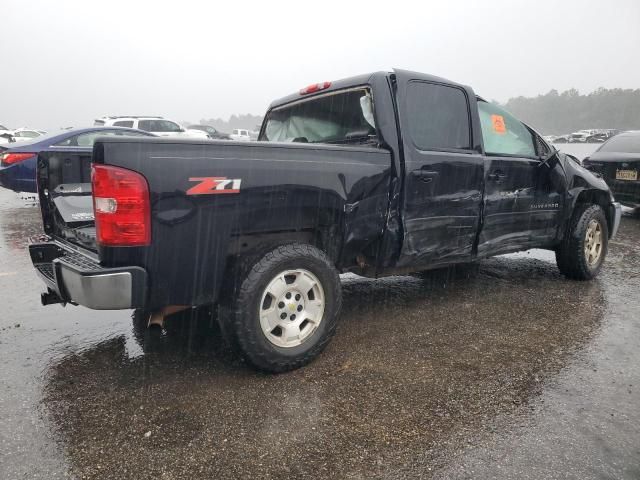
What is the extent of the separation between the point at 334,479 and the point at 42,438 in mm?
1377

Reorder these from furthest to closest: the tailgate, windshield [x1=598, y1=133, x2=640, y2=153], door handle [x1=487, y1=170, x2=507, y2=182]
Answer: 1. windshield [x1=598, y1=133, x2=640, y2=153]
2. door handle [x1=487, y1=170, x2=507, y2=182]
3. the tailgate

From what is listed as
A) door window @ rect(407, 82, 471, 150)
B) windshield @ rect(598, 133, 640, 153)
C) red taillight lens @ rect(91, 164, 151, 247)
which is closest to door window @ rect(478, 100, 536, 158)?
door window @ rect(407, 82, 471, 150)

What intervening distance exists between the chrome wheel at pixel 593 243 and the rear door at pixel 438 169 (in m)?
1.69

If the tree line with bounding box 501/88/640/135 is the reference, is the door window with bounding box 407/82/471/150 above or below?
below

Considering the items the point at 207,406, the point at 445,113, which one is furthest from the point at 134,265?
the point at 445,113

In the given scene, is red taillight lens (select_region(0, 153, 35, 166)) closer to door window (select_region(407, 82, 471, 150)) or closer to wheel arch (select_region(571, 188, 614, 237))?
door window (select_region(407, 82, 471, 150))

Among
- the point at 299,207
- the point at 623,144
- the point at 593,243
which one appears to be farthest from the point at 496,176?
the point at 623,144

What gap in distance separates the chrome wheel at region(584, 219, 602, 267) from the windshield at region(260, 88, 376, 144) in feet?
9.14

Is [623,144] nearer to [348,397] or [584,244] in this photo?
[584,244]

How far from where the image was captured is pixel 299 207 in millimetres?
2797

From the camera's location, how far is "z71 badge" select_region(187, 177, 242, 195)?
237 centimetres

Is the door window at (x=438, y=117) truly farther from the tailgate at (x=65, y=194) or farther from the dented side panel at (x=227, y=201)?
the tailgate at (x=65, y=194)

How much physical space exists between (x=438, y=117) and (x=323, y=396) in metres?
2.27

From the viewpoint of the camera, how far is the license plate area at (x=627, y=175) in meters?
7.89
